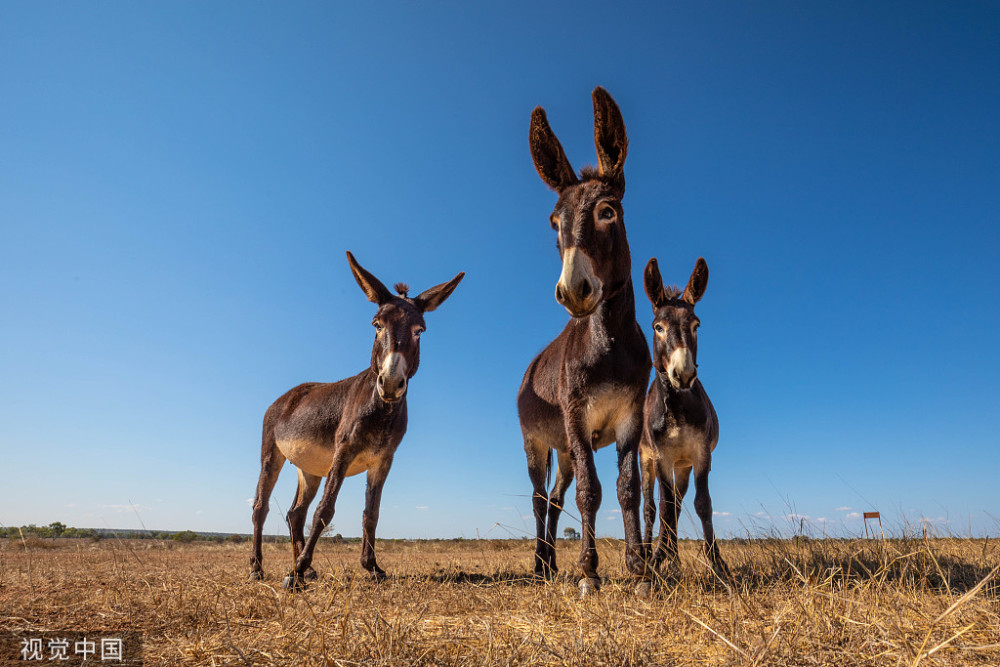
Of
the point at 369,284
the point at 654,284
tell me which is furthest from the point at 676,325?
the point at 369,284

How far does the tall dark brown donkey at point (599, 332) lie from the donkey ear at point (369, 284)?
3.11m

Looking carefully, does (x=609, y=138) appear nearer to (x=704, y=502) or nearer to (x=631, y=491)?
(x=631, y=491)

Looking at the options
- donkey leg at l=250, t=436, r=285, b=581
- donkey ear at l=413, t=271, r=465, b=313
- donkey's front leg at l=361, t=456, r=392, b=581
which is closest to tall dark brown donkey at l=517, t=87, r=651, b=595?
donkey ear at l=413, t=271, r=465, b=313

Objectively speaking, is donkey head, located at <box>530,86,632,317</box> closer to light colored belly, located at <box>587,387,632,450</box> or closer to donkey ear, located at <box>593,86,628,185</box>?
donkey ear, located at <box>593,86,628,185</box>

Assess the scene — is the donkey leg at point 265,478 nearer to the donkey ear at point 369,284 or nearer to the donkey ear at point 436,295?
the donkey ear at point 369,284

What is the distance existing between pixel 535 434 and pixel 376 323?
8.75 ft

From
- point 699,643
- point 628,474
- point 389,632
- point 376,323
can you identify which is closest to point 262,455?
point 376,323

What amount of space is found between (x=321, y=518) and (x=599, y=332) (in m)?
4.02

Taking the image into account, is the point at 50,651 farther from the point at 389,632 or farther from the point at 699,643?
the point at 699,643

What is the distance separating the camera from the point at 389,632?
107 inches

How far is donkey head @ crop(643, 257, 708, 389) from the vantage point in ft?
22.2

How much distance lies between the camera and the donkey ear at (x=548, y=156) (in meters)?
5.39

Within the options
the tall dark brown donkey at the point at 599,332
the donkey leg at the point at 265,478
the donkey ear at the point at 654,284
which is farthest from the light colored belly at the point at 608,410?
the donkey leg at the point at 265,478

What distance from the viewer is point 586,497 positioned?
4777 millimetres
